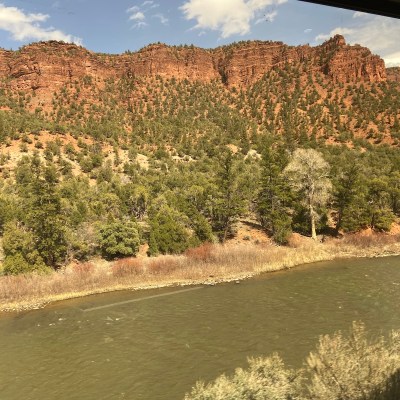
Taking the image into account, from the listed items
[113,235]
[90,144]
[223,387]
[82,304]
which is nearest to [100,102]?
[90,144]

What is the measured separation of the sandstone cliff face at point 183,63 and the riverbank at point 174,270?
58.8m

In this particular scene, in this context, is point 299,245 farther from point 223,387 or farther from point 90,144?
point 90,144

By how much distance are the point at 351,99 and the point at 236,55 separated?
33.3 metres

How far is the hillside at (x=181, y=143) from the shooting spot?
3303 centimetres

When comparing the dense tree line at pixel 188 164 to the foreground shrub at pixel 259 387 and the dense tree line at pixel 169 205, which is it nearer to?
the dense tree line at pixel 169 205

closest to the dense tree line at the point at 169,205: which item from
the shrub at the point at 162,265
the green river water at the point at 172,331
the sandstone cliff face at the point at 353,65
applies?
the shrub at the point at 162,265

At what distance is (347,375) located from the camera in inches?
315

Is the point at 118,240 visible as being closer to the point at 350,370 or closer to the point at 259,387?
the point at 259,387

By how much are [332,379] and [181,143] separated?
59506 mm

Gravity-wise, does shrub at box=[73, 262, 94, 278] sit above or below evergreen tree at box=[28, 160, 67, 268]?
below

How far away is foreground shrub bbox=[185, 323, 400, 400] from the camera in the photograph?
25.9 feet

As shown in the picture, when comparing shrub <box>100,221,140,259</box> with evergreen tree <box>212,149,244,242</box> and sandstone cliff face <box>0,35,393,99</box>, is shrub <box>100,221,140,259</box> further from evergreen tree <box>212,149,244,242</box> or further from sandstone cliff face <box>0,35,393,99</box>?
sandstone cliff face <box>0,35,393,99</box>

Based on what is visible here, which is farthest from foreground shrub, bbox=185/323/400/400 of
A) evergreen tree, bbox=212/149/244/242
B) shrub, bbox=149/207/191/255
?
evergreen tree, bbox=212/149/244/242

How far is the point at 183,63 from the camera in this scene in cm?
9675
